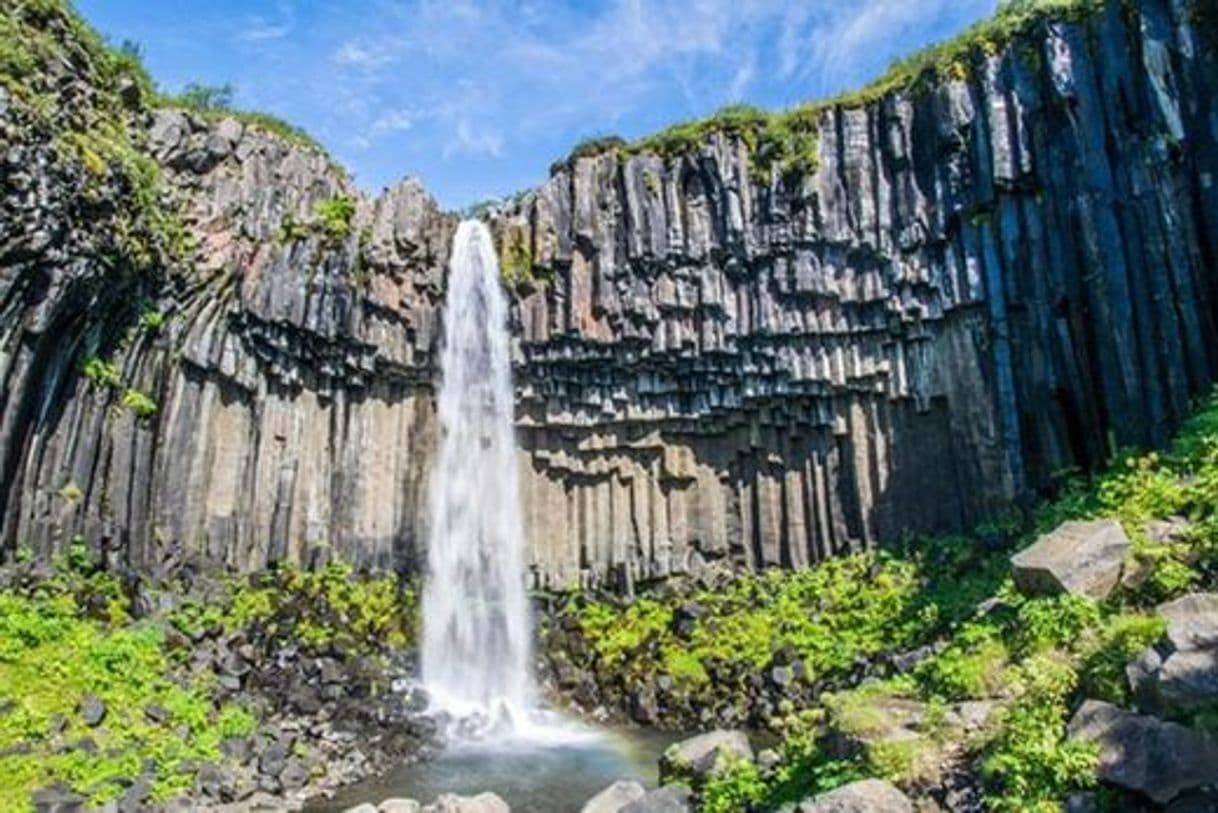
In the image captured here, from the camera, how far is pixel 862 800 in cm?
834

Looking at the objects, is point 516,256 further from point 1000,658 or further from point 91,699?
point 1000,658

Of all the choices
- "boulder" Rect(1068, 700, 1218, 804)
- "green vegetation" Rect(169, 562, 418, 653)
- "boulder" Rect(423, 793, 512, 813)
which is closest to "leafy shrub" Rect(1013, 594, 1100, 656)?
"boulder" Rect(1068, 700, 1218, 804)

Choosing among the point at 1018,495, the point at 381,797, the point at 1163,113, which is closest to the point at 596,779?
the point at 381,797

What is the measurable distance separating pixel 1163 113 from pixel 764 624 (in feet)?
47.8

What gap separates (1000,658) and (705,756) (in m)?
3.71

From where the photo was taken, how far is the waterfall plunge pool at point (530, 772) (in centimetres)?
1697

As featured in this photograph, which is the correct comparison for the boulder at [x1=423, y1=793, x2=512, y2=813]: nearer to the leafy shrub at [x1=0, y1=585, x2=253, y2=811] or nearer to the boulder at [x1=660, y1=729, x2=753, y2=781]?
the boulder at [x1=660, y1=729, x2=753, y2=781]

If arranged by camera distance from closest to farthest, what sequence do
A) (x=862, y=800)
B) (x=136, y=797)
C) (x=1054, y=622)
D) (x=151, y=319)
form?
(x=862, y=800) < (x=1054, y=622) < (x=136, y=797) < (x=151, y=319)

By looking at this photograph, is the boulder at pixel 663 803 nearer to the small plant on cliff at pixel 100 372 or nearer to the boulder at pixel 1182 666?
the boulder at pixel 1182 666

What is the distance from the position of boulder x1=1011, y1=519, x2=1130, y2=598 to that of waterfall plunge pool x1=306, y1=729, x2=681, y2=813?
8.00 meters

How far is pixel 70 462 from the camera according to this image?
21.7 m

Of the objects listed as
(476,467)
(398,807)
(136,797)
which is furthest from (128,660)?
(476,467)

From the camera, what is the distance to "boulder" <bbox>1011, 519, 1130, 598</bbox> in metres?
11.2

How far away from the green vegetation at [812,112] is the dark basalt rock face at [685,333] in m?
0.42
